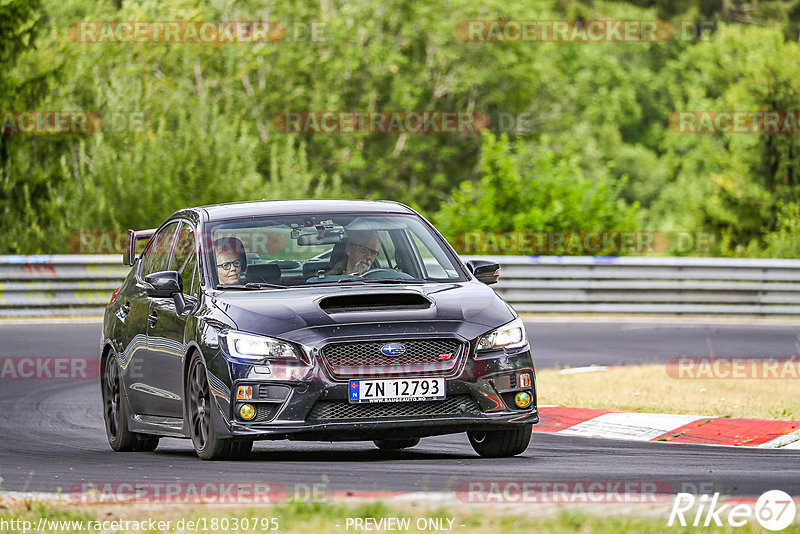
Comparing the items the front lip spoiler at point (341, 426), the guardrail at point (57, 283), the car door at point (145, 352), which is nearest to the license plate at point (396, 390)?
the front lip spoiler at point (341, 426)

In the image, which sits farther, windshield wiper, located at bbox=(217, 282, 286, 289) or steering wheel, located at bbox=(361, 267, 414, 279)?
steering wheel, located at bbox=(361, 267, 414, 279)

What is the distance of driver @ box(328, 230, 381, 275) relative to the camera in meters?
9.88

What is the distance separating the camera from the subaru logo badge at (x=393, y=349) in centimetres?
870

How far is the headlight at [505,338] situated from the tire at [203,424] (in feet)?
4.95

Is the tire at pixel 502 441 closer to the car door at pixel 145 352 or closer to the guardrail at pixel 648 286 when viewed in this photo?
the car door at pixel 145 352

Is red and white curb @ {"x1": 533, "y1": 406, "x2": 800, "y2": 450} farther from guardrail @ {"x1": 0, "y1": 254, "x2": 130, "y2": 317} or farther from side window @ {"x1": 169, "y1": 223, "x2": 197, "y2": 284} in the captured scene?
guardrail @ {"x1": 0, "y1": 254, "x2": 130, "y2": 317}

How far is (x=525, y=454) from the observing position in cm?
969

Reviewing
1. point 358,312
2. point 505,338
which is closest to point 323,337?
point 358,312

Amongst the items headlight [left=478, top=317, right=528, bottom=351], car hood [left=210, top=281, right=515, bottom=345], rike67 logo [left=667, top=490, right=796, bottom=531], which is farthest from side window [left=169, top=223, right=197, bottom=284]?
rike67 logo [left=667, top=490, right=796, bottom=531]

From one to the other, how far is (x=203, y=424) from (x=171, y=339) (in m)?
0.83

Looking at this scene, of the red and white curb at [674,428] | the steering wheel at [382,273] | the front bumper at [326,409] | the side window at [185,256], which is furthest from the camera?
the red and white curb at [674,428]

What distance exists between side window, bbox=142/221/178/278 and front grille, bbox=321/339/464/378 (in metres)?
2.42

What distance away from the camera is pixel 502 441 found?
9430 millimetres

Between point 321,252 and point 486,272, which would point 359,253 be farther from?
point 486,272
